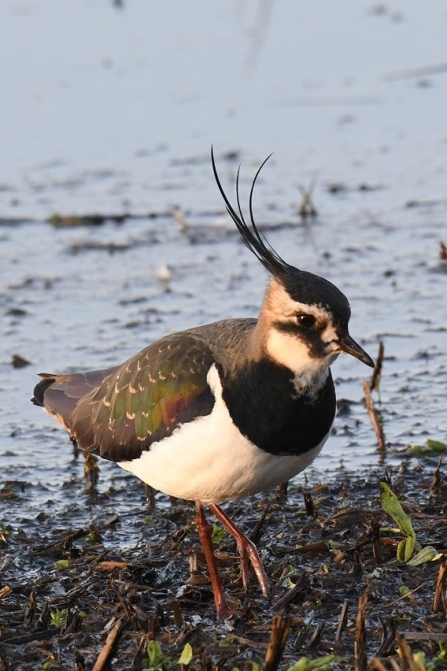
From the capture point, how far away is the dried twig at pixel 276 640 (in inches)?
163

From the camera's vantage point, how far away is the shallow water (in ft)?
26.6

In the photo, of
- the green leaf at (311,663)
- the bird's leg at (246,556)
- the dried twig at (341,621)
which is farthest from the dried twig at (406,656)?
the bird's leg at (246,556)

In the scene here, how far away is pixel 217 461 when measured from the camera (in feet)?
16.4

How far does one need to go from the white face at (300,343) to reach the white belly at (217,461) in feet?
0.91

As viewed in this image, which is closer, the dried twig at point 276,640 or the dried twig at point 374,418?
the dried twig at point 276,640

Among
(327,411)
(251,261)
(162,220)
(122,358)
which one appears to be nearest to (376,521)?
(327,411)

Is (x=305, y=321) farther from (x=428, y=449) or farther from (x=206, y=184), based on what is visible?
(x=206, y=184)

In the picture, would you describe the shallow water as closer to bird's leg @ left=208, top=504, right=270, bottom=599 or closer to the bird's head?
bird's leg @ left=208, top=504, right=270, bottom=599

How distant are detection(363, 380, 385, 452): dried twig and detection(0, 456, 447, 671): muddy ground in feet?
0.79

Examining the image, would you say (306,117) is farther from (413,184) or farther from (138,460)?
(138,460)

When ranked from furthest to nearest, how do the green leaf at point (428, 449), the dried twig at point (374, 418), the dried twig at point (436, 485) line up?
the green leaf at point (428, 449) → the dried twig at point (374, 418) → the dried twig at point (436, 485)

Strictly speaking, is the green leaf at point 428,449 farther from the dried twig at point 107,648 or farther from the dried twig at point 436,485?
the dried twig at point 107,648

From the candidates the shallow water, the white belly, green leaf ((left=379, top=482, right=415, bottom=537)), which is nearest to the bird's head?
the white belly

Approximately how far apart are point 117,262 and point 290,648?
552cm
